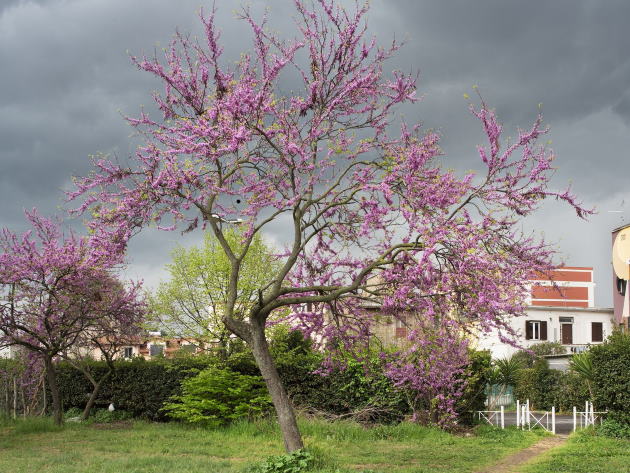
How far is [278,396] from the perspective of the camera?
39.6 feet

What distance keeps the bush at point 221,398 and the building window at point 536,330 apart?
117ft

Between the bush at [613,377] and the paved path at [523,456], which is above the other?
the bush at [613,377]

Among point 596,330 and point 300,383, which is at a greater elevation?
point 596,330

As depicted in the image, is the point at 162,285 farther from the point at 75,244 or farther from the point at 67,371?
the point at 67,371

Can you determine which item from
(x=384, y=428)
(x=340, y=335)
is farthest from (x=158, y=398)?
(x=340, y=335)

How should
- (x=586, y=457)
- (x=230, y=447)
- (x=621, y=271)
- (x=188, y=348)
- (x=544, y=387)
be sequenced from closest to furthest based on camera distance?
(x=586, y=457) < (x=230, y=447) < (x=188, y=348) < (x=544, y=387) < (x=621, y=271)

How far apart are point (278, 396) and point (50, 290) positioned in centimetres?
1050

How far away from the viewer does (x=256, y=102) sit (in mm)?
11375

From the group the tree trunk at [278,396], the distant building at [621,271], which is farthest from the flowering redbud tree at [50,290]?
the distant building at [621,271]

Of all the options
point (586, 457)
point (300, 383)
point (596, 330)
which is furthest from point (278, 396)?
point (596, 330)

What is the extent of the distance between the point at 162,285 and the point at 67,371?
20.7 feet

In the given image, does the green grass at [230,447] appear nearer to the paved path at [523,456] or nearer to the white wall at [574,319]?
the paved path at [523,456]

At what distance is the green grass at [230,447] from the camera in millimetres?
12766

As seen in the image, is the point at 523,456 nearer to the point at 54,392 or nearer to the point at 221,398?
the point at 221,398
